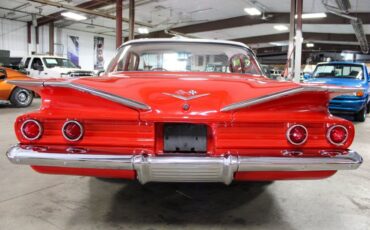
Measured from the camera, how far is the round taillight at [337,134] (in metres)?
1.93

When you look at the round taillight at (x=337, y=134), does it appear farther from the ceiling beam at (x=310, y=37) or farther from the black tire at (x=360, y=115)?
the ceiling beam at (x=310, y=37)

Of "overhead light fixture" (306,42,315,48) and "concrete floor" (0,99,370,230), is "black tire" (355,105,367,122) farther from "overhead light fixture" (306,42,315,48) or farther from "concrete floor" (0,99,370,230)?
"overhead light fixture" (306,42,315,48)

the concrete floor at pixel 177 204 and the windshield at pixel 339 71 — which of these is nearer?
the concrete floor at pixel 177 204

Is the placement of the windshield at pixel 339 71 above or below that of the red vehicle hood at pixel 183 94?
above

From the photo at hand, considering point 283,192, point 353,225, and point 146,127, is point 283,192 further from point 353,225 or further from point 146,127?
point 146,127

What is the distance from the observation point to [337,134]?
76.2 inches

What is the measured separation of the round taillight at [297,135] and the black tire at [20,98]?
8.48 metres

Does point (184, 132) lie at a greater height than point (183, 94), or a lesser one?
lesser

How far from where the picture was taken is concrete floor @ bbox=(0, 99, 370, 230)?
7.42 feet

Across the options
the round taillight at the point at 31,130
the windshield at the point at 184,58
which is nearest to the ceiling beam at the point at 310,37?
the windshield at the point at 184,58

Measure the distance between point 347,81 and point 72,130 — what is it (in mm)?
7297

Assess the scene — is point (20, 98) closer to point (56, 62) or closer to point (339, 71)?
point (56, 62)

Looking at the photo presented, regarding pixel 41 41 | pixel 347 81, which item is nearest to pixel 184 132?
pixel 347 81

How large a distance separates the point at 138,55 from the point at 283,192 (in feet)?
6.35
